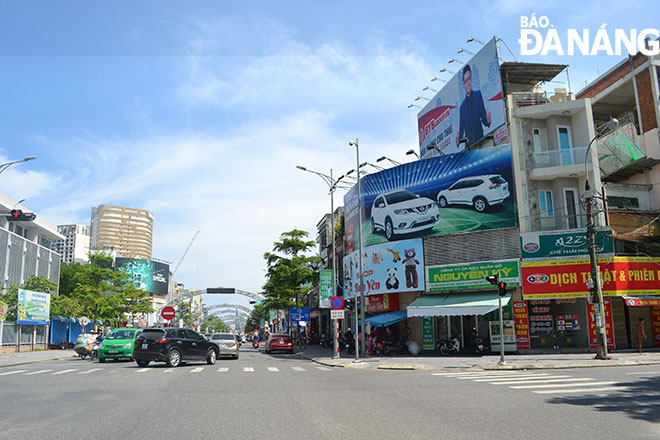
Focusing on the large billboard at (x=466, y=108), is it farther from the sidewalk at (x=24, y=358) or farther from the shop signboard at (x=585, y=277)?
the sidewalk at (x=24, y=358)

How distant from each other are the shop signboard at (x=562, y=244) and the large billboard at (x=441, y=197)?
1.36 metres

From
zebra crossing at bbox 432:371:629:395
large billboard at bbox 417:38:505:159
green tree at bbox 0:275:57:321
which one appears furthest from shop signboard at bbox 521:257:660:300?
green tree at bbox 0:275:57:321

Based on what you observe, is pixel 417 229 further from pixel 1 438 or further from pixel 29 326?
pixel 29 326

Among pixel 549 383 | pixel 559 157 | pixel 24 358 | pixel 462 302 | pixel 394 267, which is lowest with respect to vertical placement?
pixel 24 358

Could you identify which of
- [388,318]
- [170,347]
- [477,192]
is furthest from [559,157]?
[170,347]

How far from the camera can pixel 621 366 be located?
18.8m

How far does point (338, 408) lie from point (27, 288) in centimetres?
4773

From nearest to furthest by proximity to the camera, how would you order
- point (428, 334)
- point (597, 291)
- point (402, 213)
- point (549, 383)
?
point (549, 383)
point (597, 291)
point (428, 334)
point (402, 213)

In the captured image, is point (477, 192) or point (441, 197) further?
point (441, 197)

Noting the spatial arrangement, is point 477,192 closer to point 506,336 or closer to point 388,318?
point 506,336

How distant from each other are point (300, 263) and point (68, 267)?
57069 millimetres

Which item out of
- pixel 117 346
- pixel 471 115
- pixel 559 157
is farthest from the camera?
pixel 471 115

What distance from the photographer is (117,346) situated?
25.3 meters

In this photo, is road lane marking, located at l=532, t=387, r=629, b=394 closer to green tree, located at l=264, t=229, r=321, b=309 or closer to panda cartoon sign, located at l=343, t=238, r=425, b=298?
panda cartoon sign, located at l=343, t=238, r=425, b=298
